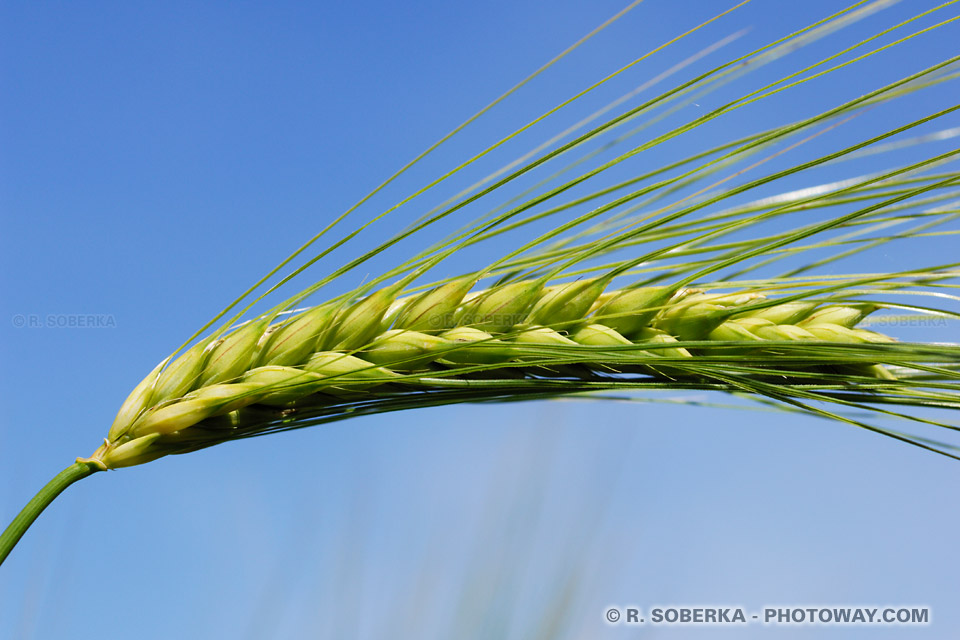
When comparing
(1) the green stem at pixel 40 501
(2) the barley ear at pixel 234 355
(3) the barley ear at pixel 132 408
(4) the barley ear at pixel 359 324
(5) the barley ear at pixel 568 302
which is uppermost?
(5) the barley ear at pixel 568 302

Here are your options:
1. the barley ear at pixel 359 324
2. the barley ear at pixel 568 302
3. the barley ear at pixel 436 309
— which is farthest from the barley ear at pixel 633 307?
the barley ear at pixel 359 324

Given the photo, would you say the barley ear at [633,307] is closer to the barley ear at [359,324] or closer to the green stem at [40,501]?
the barley ear at [359,324]

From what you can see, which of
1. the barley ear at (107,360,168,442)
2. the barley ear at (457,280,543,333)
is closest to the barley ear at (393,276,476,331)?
the barley ear at (457,280,543,333)

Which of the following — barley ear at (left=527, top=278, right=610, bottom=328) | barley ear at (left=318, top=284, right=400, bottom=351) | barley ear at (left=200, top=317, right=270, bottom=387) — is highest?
barley ear at (left=527, top=278, right=610, bottom=328)

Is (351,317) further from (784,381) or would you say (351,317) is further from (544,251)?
(784,381)

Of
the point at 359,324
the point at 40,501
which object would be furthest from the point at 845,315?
the point at 40,501

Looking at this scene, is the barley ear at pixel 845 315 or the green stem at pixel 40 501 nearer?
the green stem at pixel 40 501

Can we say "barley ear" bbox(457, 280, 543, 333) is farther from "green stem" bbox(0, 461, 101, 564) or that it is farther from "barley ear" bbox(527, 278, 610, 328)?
"green stem" bbox(0, 461, 101, 564)

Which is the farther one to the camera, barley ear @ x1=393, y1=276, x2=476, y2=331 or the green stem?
barley ear @ x1=393, y1=276, x2=476, y2=331

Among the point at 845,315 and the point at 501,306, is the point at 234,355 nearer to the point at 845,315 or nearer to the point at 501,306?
the point at 501,306
